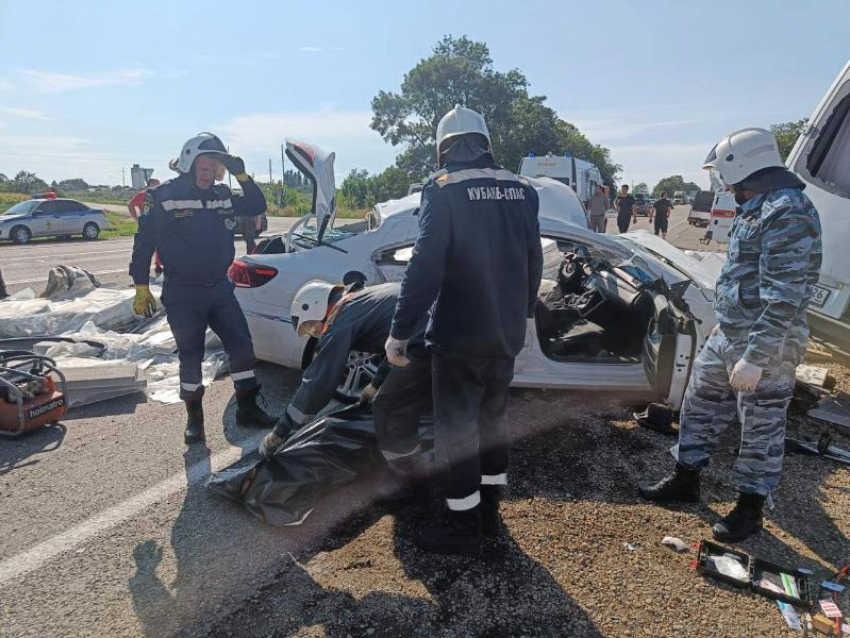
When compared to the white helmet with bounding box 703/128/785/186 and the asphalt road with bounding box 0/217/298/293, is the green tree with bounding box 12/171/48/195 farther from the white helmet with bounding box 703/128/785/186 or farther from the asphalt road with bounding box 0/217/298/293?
the white helmet with bounding box 703/128/785/186

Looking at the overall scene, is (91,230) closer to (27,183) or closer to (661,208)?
(661,208)

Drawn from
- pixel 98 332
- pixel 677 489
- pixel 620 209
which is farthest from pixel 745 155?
pixel 620 209

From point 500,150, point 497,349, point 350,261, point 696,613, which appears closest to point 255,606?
point 497,349

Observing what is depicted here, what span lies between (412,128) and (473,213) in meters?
49.3

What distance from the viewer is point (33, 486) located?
313 cm

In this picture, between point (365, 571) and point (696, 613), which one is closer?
point (696, 613)

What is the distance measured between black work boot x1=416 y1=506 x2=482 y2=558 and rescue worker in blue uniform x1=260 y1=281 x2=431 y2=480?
46cm

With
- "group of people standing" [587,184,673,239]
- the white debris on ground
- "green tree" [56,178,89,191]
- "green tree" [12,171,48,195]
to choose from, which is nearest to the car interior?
the white debris on ground

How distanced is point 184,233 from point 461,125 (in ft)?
6.78

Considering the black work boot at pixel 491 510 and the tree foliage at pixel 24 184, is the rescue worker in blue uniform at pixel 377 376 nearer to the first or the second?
the black work boot at pixel 491 510

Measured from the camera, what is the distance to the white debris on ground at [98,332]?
489 centimetres

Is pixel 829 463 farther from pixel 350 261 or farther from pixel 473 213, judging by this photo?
pixel 350 261

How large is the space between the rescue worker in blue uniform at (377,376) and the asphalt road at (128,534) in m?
0.40

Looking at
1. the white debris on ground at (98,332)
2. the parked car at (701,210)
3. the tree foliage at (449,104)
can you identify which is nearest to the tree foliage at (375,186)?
the tree foliage at (449,104)
